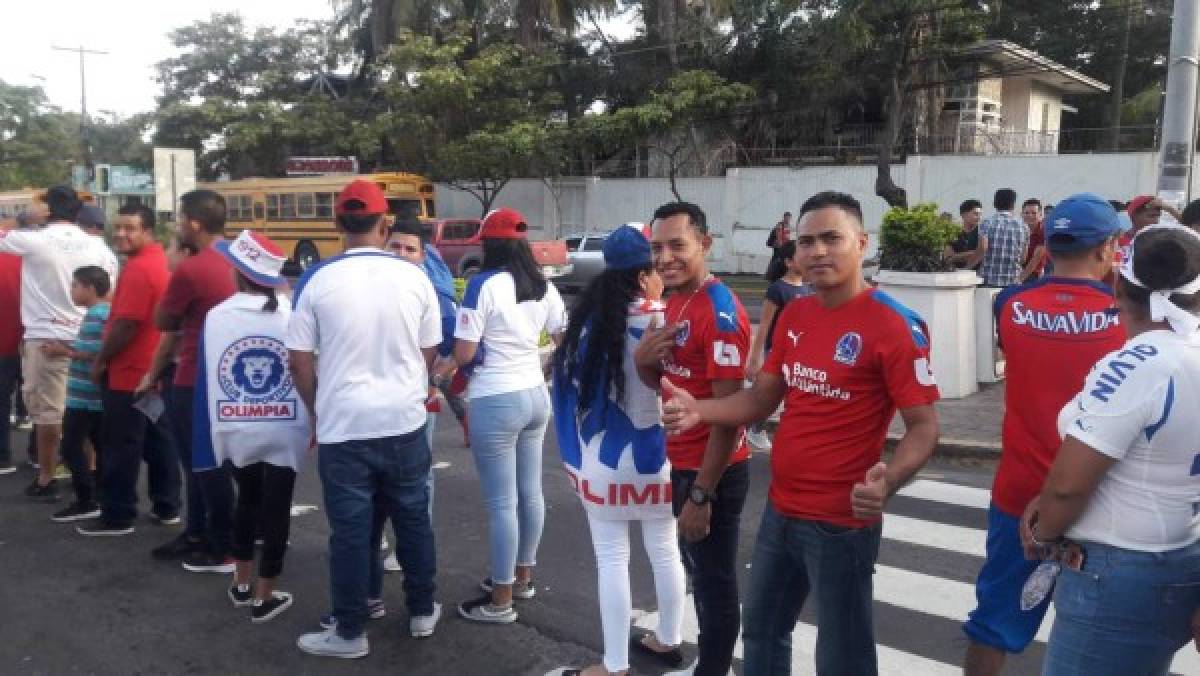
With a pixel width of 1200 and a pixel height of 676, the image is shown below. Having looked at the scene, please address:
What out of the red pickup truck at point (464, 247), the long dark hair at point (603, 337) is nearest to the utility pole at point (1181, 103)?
the long dark hair at point (603, 337)

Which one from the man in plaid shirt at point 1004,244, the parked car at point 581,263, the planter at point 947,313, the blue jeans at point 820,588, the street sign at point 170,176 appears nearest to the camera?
the blue jeans at point 820,588

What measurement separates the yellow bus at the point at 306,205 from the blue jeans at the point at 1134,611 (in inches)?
934

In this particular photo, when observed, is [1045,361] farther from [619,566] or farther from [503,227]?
[503,227]

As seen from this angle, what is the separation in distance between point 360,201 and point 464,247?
19210 mm

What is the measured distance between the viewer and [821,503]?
2.82 meters

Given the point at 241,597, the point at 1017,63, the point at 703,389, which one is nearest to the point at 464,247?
the point at 1017,63

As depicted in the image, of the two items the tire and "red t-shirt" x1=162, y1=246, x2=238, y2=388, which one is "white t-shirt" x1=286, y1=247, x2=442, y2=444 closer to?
"red t-shirt" x1=162, y1=246, x2=238, y2=388

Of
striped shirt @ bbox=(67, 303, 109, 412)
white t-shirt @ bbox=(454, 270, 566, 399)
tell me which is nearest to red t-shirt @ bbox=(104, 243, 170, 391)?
striped shirt @ bbox=(67, 303, 109, 412)

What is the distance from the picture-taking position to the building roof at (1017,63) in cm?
2447

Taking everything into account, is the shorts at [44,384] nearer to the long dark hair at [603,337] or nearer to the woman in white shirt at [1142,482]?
the long dark hair at [603,337]

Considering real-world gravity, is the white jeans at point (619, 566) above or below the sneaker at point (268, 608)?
above

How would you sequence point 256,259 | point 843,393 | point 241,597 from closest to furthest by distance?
1. point 843,393
2. point 256,259
3. point 241,597

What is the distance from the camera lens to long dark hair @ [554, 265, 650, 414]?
135 inches

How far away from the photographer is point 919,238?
29.4 ft
